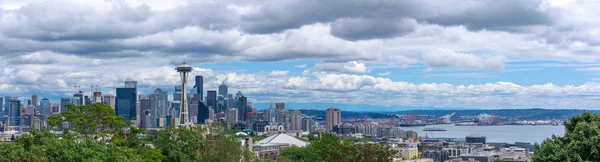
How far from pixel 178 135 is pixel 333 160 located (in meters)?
9.95

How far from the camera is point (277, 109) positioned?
571 ft

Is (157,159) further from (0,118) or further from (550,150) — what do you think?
(0,118)

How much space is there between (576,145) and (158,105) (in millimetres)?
155827

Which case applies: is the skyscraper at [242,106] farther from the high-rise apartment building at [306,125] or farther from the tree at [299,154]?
the tree at [299,154]

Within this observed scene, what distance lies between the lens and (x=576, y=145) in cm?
1678

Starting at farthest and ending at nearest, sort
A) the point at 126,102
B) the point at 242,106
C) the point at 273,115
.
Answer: the point at 242,106, the point at 273,115, the point at 126,102

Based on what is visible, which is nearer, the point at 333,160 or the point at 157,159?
the point at 333,160

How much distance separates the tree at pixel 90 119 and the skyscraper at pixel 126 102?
5173 inches

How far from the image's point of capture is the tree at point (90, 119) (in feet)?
94.6

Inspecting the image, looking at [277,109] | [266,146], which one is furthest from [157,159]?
[277,109]

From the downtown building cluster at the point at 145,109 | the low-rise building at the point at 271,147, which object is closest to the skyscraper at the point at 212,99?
the downtown building cluster at the point at 145,109

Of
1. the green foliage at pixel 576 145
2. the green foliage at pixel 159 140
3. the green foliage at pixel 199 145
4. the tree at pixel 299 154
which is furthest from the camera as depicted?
the tree at pixel 299 154

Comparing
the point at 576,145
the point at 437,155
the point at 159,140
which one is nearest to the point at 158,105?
the point at 437,155

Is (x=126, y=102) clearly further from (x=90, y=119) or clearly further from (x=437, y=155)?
(x=90, y=119)
